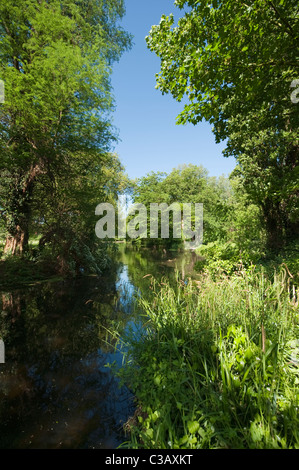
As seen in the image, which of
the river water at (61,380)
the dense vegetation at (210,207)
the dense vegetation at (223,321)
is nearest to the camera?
the dense vegetation at (223,321)

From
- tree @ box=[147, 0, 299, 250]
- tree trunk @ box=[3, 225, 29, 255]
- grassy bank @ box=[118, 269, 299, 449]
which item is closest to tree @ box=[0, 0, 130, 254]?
tree trunk @ box=[3, 225, 29, 255]

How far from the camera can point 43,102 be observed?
345 inches

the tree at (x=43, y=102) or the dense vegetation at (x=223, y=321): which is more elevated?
the tree at (x=43, y=102)

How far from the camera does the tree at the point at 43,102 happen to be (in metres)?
8.89

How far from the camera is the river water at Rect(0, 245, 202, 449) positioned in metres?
2.56

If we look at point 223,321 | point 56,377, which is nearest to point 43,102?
point 56,377

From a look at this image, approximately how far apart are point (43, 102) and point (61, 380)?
10335 mm

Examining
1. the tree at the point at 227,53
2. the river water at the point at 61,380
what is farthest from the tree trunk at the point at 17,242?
the tree at the point at 227,53

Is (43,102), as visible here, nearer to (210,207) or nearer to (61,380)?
(210,207)

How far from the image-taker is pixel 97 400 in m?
3.12

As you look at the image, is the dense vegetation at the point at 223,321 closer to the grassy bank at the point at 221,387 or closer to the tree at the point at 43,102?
the grassy bank at the point at 221,387

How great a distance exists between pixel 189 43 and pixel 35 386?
283 inches
